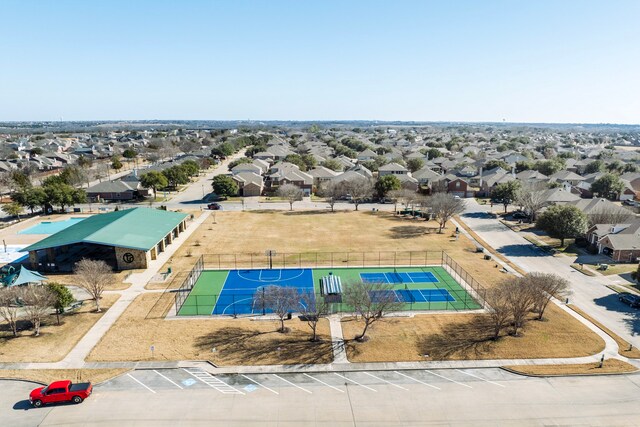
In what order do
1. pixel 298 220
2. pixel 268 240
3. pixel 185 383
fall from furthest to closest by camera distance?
pixel 298 220
pixel 268 240
pixel 185 383

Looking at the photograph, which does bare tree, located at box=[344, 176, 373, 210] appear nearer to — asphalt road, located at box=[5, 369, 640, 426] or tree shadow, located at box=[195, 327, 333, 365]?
tree shadow, located at box=[195, 327, 333, 365]

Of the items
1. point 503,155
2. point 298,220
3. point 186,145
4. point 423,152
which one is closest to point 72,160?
point 186,145

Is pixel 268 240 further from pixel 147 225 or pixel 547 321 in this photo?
pixel 547 321

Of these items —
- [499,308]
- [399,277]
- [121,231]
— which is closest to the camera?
[499,308]

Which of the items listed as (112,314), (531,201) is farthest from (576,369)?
(531,201)

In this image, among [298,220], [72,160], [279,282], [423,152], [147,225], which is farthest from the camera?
[423,152]

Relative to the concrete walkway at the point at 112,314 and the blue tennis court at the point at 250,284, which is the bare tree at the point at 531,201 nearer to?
the blue tennis court at the point at 250,284

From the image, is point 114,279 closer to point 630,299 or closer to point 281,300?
point 281,300

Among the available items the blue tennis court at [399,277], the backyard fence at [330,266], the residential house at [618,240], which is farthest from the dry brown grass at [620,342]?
the residential house at [618,240]
